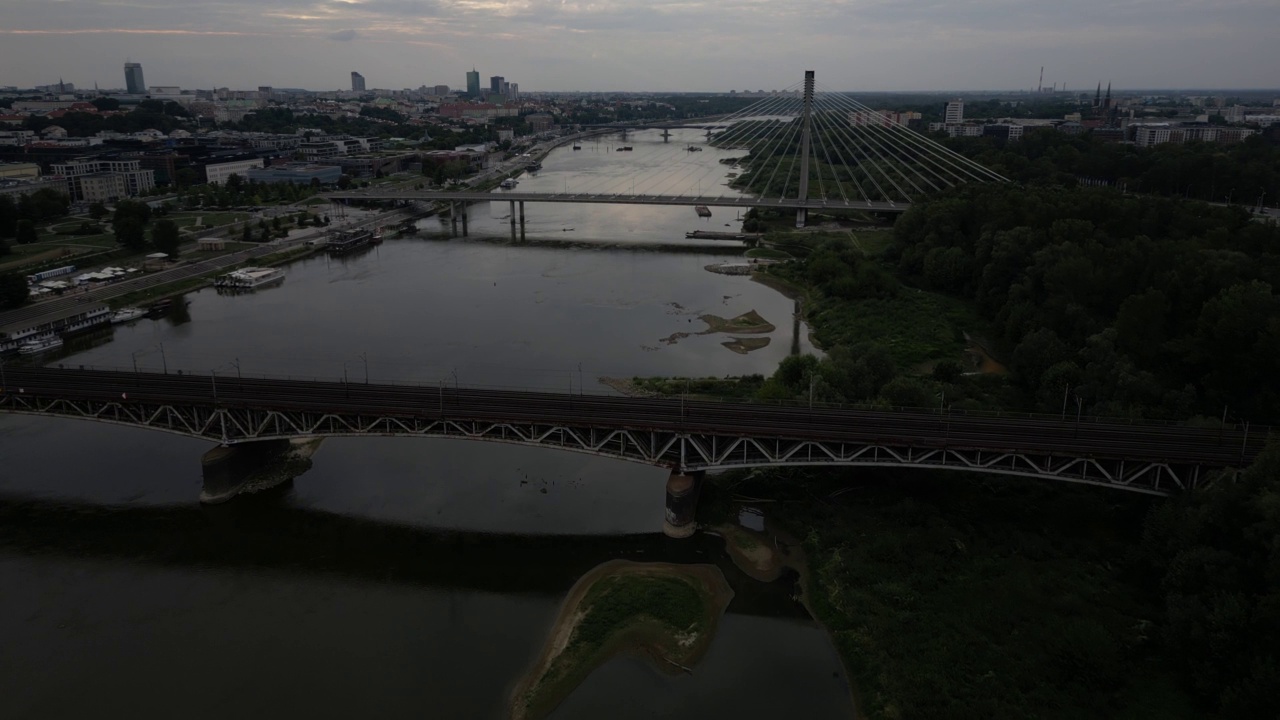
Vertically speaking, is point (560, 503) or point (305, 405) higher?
point (305, 405)

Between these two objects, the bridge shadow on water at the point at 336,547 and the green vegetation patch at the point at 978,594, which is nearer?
the green vegetation patch at the point at 978,594

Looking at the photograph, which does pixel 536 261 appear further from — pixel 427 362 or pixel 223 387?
pixel 223 387

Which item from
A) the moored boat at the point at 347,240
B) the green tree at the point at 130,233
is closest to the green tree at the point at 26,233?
the green tree at the point at 130,233

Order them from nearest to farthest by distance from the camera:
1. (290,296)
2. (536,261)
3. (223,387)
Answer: (223,387) → (290,296) → (536,261)

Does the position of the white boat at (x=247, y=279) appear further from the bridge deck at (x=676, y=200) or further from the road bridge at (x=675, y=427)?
the road bridge at (x=675, y=427)

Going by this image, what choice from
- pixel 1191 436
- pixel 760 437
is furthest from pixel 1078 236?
pixel 760 437
